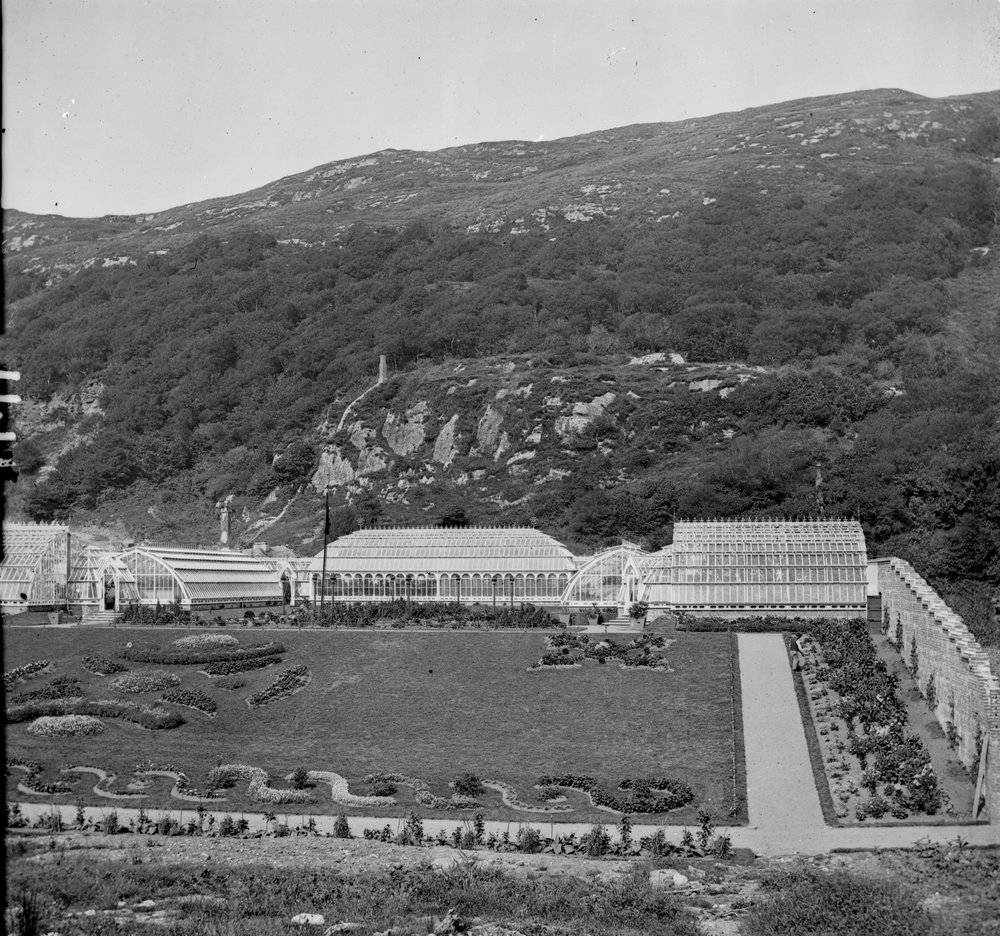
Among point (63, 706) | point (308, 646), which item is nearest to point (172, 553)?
point (308, 646)

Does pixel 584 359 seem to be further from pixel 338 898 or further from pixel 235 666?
pixel 338 898

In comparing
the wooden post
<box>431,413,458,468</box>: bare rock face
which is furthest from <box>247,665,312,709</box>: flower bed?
<box>431,413,458,468</box>: bare rock face

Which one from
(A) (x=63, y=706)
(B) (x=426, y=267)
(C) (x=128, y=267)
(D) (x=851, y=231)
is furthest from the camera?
(C) (x=128, y=267)

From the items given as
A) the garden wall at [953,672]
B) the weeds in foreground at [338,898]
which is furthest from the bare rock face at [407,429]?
the weeds in foreground at [338,898]

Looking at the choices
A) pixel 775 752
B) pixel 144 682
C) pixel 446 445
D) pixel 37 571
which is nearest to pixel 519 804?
pixel 775 752

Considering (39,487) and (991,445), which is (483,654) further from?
(39,487)
